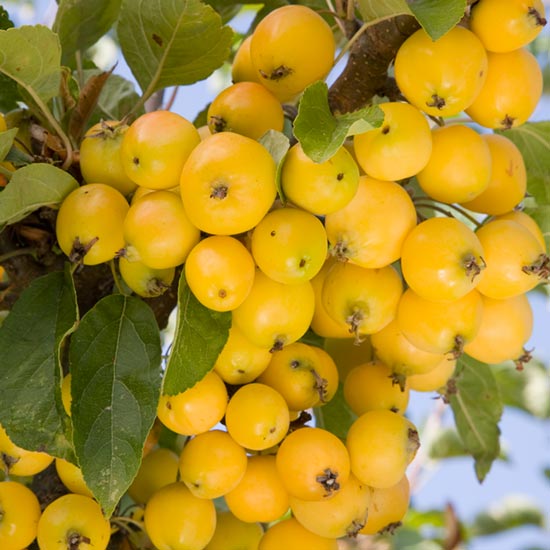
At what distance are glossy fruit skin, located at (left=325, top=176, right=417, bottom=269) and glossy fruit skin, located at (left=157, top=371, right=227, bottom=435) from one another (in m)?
0.29

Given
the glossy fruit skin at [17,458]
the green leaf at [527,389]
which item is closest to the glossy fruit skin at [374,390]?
the glossy fruit skin at [17,458]

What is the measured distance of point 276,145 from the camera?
130 centimetres

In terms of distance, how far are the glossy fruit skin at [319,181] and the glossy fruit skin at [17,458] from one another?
0.61 metres

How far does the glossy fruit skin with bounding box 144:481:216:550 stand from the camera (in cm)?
141

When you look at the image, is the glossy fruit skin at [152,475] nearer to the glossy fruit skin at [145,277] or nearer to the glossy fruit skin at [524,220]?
the glossy fruit skin at [145,277]

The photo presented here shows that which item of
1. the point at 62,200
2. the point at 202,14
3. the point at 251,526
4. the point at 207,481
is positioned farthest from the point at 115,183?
the point at 251,526

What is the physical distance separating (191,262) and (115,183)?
29cm

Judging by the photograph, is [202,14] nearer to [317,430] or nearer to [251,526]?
[317,430]

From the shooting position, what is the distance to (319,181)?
1.22m

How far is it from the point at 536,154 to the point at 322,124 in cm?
69

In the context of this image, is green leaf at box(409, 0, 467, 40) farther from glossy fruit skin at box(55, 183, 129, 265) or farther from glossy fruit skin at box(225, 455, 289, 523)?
glossy fruit skin at box(225, 455, 289, 523)

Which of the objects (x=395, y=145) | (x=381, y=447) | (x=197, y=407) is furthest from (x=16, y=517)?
(x=395, y=145)

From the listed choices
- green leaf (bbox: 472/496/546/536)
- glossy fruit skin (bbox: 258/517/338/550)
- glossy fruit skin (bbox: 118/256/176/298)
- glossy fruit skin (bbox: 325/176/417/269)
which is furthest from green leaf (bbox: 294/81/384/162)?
green leaf (bbox: 472/496/546/536)

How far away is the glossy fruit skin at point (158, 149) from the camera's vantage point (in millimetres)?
1305
